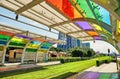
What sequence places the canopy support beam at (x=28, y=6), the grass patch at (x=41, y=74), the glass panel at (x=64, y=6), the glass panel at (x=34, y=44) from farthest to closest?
the glass panel at (x=34, y=44) → the grass patch at (x=41, y=74) → the glass panel at (x=64, y=6) → the canopy support beam at (x=28, y=6)

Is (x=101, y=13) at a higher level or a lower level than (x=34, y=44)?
higher

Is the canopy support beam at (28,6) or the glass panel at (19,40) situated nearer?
the canopy support beam at (28,6)

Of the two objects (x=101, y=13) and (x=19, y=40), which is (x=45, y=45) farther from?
(x=101, y=13)

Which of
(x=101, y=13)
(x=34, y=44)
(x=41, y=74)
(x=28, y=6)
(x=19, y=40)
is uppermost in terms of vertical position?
(x=28, y=6)

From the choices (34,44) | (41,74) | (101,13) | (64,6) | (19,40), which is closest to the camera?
(101,13)

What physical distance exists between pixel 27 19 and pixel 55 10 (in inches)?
130

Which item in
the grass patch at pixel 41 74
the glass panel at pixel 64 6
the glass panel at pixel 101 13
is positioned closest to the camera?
the glass panel at pixel 101 13

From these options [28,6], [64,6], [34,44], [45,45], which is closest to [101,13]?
[64,6]

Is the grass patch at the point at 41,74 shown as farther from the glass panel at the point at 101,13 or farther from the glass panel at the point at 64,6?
the glass panel at the point at 101,13

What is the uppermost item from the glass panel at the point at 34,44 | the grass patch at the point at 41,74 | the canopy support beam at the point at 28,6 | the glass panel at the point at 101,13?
the canopy support beam at the point at 28,6

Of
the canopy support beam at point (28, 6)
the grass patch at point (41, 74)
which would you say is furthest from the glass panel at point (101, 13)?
the grass patch at point (41, 74)

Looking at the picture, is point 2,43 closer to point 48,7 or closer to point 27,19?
point 27,19

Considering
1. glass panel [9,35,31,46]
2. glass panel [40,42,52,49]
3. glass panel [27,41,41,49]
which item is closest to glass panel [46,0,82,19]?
glass panel [9,35,31,46]

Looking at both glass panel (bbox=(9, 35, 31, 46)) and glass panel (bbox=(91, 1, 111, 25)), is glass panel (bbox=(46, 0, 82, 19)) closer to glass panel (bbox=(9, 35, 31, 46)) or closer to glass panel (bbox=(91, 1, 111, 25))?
glass panel (bbox=(91, 1, 111, 25))
